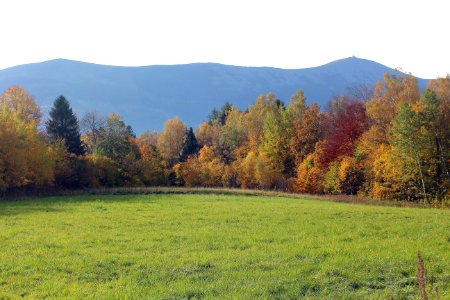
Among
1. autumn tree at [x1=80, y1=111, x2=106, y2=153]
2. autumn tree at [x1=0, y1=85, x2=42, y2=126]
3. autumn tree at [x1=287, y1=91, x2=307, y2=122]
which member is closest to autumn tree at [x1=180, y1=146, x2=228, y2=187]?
autumn tree at [x1=287, y1=91, x2=307, y2=122]

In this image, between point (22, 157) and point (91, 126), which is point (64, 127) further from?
point (22, 157)

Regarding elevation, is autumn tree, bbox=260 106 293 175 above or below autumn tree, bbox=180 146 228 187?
above

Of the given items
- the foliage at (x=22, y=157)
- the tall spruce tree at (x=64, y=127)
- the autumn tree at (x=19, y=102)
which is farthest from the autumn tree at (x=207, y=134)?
the foliage at (x=22, y=157)

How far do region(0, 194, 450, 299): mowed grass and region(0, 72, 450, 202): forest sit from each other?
27250 mm

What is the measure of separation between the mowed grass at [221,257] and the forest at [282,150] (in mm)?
27250

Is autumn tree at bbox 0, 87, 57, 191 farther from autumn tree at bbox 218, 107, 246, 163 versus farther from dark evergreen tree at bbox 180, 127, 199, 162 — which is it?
autumn tree at bbox 218, 107, 246, 163

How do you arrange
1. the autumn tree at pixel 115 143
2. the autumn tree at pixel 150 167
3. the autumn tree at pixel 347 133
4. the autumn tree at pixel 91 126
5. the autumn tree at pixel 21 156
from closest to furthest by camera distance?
the autumn tree at pixel 21 156 → the autumn tree at pixel 347 133 → the autumn tree at pixel 115 143 → the autumn tree at pixel 150 167 → the autumn tree at pixel 91 126

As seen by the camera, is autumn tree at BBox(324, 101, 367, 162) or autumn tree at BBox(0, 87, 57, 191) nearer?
autumn tree at BBox(0, 87, 57, 191)

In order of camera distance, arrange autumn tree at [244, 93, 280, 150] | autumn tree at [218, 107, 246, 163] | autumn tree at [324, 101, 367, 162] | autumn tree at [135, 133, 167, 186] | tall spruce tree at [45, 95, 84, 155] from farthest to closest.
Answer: autumn tree at [218, 107, 246, 163], autumn tree at [244, 93, 280, 150], autumn tree at [135, 133, 167, 186], tall spruce tree at [45, 95, 84, 155], autumn tree at [324, 101, 367, 162]

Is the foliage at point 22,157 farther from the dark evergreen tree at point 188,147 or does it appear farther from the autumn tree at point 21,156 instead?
the dark evergreen tree at point 188,147

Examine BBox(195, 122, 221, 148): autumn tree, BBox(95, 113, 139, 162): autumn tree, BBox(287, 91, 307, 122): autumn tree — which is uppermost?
BBox(287, 91, 307, 122): autumn tree

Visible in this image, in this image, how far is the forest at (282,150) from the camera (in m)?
48.2

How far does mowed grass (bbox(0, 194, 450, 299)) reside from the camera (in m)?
10.6

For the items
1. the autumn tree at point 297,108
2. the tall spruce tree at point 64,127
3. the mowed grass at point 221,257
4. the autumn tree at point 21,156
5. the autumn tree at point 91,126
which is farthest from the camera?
the autumn tree at point 91,126
